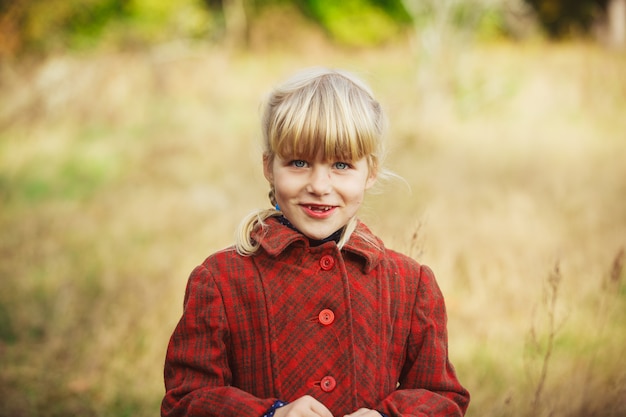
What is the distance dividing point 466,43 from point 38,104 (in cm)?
669

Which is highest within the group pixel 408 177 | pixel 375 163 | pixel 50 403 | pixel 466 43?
pixel 466 43

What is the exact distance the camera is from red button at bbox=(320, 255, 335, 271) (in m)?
1.81

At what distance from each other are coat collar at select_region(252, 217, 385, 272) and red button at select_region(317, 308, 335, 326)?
158mm

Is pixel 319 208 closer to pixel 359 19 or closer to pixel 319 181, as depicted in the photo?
pixel 319 181

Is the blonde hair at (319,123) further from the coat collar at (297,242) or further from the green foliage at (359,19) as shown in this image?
the green foliage at (359,19)

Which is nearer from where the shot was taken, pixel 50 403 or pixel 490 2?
pixel 50 403

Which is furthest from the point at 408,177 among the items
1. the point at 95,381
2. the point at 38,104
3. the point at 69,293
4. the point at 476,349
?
the point at 38,104

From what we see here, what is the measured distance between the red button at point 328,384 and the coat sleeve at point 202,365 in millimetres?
Result: 137

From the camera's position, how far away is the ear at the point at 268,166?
1.85 meters

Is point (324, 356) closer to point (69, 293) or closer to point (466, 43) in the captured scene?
point (69, 293)

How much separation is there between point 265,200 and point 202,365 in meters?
4.17

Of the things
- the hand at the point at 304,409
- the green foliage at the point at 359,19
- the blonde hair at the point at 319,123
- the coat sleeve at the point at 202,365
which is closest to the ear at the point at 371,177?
the blonde hair at the point at 319,123

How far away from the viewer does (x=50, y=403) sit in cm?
347

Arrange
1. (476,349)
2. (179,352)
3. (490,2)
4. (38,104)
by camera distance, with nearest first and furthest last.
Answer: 1. (179,352)
2. (476,349)
3. (38,104)
4. (490,2)
